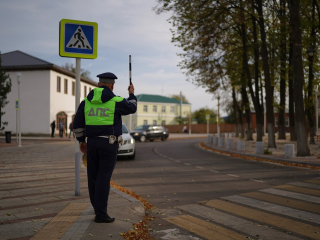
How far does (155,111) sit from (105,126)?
285 ft

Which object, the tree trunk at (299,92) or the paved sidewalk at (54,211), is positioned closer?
the paved sidewalk at (54,211)

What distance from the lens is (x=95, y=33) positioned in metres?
7.17

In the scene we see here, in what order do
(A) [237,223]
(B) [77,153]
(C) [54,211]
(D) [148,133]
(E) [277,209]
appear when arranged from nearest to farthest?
Answer: (A) [237,223], (C) [54,211], (E) [277,209], (B) [77,153], (D) [148,133]

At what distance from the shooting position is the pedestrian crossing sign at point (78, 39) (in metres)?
6.91

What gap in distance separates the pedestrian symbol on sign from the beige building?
78243 millimetres

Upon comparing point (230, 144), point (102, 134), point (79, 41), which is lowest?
point (230, 144)

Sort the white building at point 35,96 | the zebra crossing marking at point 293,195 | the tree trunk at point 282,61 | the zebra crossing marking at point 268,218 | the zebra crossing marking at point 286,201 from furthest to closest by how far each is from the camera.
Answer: the white building at point 35,96 < the tree trunk at point 282,61 < the zebra crossing marking at point 293,195 < the zebra crossing marking at point 286,201 < the zebra crossing marking at point 268,218

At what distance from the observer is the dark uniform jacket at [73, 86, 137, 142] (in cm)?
507

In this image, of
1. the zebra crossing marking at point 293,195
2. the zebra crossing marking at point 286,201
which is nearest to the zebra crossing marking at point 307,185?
the zebra crossing marking at point 293,195

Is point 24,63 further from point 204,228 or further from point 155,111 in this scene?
point 155,111

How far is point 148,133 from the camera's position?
123 ft

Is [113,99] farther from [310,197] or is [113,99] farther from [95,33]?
[310,197]

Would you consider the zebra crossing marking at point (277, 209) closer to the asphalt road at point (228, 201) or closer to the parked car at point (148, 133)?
the asphalt road at point (228, 201)

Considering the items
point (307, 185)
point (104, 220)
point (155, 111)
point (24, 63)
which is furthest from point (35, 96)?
point (155, 111)
